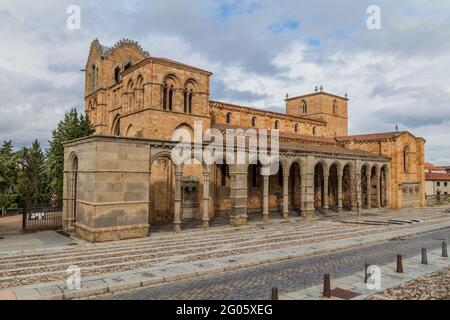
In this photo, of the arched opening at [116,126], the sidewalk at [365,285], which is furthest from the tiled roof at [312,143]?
the sidewalk at [365,285]

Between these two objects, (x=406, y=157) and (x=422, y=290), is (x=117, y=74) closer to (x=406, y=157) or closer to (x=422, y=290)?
(x=422, y=290)

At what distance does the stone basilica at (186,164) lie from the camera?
19.3 m

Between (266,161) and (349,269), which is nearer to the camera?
(349,269)

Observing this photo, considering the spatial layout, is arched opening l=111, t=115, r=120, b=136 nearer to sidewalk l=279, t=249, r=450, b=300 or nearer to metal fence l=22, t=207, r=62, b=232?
metal fence l=22, t=207, r=62, b=232

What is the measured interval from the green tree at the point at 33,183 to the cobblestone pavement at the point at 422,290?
36599 millimetres

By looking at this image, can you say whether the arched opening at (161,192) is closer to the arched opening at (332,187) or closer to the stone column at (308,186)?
the stone column at (308,186)

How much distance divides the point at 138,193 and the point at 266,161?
11287mm

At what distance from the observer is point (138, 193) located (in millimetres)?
19875

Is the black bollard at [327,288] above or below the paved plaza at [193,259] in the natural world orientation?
above

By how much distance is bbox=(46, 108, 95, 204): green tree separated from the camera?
3440cm

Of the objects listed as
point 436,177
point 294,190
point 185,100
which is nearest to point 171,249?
point 185,100

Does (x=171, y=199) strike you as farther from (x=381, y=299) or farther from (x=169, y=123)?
(x=381, y=299)

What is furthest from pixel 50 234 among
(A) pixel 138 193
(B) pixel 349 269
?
(B) pixel 349 269

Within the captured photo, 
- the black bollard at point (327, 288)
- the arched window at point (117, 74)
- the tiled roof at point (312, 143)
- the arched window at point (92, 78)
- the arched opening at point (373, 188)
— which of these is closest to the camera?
the black bollard at point (327, 288)
